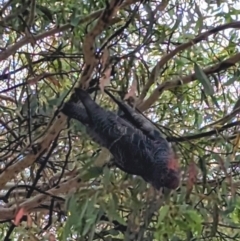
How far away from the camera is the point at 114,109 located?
4.14 feet

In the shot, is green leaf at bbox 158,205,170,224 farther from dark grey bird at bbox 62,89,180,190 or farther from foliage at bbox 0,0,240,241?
dark grey bird at bbox 62,89,180,190

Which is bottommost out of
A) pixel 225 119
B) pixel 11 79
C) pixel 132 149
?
pixel 132 149

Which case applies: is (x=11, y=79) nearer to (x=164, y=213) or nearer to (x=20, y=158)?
(x=20, y=158)

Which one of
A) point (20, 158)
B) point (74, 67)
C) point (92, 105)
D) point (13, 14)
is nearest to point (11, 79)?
point (74, 67)

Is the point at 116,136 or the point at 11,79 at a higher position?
the point at 11,79

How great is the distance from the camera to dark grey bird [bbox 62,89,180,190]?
89cm

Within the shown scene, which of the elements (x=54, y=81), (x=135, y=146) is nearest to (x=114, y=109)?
(x=54, y=81)

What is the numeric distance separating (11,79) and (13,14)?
366 mm

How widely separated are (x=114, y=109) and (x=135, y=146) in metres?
0.36

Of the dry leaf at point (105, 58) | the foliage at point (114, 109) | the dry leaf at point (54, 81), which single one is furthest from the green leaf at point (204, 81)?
the dry leaf at point (54, 81)

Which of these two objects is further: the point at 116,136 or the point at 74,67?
the point at 74,67

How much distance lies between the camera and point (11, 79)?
60.5 inches

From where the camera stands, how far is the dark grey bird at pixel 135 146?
891 millimetres

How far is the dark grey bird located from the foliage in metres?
0.05
